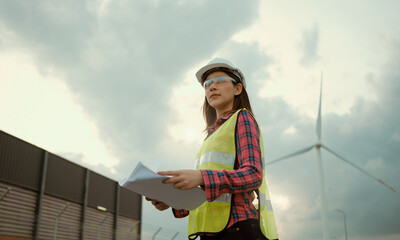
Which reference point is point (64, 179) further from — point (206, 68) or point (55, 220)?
point (206, 68)

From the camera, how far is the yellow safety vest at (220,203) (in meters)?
2.19

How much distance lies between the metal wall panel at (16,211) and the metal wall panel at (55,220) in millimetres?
812

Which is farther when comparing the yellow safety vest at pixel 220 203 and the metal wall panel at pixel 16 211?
the metal wall panel at pixel 16 211

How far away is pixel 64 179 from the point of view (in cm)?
2389

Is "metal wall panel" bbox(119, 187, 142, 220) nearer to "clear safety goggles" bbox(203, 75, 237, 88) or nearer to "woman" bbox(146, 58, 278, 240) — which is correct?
"clear safety goggles" bbox(203, 75, 237, 88)

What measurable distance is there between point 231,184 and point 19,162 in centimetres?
2087

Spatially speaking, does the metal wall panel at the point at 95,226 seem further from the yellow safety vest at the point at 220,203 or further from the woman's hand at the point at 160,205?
the yellow safety vest at the point at 220,203

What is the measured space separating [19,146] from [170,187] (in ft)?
68.4

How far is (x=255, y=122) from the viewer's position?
2.46 metres

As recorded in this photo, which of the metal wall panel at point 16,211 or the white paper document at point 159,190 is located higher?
the metal wall panel at point 16,211

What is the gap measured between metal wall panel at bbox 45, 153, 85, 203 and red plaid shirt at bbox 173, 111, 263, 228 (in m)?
21.8

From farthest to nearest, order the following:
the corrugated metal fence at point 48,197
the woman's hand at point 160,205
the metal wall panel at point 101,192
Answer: the metal wall panel at point 101,192, the corrugated metal fence at point 48,197, the woman's hand at point 160,205

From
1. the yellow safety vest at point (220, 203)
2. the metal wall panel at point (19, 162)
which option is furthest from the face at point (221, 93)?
the metal wall panel at point (19, 162)

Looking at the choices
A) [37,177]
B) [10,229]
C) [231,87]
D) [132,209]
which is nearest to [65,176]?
[37,177]
